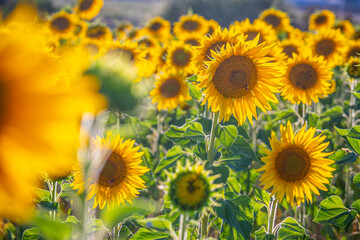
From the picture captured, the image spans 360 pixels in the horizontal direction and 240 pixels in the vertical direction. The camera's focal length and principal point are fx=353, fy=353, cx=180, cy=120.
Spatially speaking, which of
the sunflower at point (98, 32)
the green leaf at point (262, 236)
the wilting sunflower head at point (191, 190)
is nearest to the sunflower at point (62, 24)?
the sunflower at point (98, 32)

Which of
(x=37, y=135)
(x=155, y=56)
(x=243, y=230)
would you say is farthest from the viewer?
(x=155, y=56)

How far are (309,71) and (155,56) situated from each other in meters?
1.52

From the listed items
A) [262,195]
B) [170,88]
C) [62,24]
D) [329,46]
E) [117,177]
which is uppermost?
[62,24]

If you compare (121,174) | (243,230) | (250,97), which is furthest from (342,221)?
(121,174)

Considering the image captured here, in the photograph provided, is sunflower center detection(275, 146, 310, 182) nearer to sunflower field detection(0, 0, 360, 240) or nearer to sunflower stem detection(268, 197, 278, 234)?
sunflower field detection(0, 0, 360, 240)

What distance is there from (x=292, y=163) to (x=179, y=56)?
5.87ft

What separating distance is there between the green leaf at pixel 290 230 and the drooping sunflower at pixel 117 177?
69cm

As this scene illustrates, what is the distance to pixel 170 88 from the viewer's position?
296cm

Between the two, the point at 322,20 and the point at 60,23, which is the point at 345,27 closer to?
the point at 322,20

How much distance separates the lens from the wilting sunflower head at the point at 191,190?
1.08 meters

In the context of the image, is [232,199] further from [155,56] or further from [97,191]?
[155,56]

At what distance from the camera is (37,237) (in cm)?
161

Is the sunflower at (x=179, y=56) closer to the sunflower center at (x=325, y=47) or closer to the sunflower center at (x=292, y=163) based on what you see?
the sunflower center at (x=325, y=47)

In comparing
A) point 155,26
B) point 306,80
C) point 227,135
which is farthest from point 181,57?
point 155,26
